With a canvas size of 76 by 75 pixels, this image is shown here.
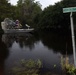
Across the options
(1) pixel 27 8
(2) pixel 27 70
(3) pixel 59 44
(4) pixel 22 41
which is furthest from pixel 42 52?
(1) pixel 27 8

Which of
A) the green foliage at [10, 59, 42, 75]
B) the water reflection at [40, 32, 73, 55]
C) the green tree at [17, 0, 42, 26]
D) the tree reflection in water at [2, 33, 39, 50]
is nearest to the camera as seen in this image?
the green foliage at [10, 59, 42, 75]

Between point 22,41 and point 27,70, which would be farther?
point 22,41

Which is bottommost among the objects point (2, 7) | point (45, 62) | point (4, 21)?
point (45, 62)

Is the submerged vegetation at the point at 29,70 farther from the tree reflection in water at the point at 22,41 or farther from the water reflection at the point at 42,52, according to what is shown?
the tree reflection in water at the point at 22,41

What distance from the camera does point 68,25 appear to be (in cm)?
3372

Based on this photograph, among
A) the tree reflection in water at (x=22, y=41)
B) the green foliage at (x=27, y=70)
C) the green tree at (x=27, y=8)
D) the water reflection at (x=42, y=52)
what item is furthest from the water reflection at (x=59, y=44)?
the green tree at (x=27, y=8)

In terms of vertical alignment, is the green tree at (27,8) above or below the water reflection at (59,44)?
above

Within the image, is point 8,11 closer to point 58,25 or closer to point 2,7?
point 2,7

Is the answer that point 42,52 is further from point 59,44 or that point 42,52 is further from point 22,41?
point 22,41

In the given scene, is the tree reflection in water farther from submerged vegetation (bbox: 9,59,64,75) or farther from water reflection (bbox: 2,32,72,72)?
submerged vegetation (bbox: 9,59,64,75)

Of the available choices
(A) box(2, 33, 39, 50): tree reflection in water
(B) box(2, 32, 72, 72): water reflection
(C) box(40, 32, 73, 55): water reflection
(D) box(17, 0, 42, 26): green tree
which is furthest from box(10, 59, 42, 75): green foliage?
(D) box(17, 0, 42, 26): green tree

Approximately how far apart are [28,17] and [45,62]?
40514mm

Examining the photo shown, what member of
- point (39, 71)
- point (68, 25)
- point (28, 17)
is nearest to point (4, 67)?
point (39, 71)

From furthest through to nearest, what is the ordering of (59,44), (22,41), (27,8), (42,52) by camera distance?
(27,8), (22,41), (59,44), (42,52)
